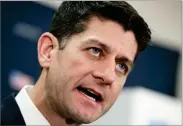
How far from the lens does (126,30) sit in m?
0.76

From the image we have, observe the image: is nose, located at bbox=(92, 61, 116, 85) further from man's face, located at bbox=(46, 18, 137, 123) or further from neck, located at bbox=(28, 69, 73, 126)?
neck, located at bbox=(28, 69, 73, 126)

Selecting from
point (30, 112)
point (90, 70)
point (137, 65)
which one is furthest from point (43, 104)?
point (137, 65)

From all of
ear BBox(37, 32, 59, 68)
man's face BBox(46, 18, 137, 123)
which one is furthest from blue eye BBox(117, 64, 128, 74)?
ear BBox(37, 32, 59, 68)

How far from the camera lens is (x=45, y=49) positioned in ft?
2.48

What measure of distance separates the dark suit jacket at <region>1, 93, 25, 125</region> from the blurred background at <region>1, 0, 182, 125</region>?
37 centimetres

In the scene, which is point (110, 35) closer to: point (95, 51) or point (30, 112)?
point (95, 51)

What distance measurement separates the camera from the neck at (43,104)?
76 cm

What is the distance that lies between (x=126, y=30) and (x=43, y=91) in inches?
8.9

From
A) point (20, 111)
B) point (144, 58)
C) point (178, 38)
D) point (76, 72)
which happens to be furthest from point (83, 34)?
point (178, 38)

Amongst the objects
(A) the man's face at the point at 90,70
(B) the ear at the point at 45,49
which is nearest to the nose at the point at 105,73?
(A) the man's face at the point at 90,70

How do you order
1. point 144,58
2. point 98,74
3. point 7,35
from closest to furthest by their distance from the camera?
point 98,74 → point 7,35 → point 144,58

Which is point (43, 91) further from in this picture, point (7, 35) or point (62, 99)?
point (7, 35)

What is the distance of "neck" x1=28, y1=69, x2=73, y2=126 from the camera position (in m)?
0.76

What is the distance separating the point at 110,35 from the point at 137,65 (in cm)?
176
